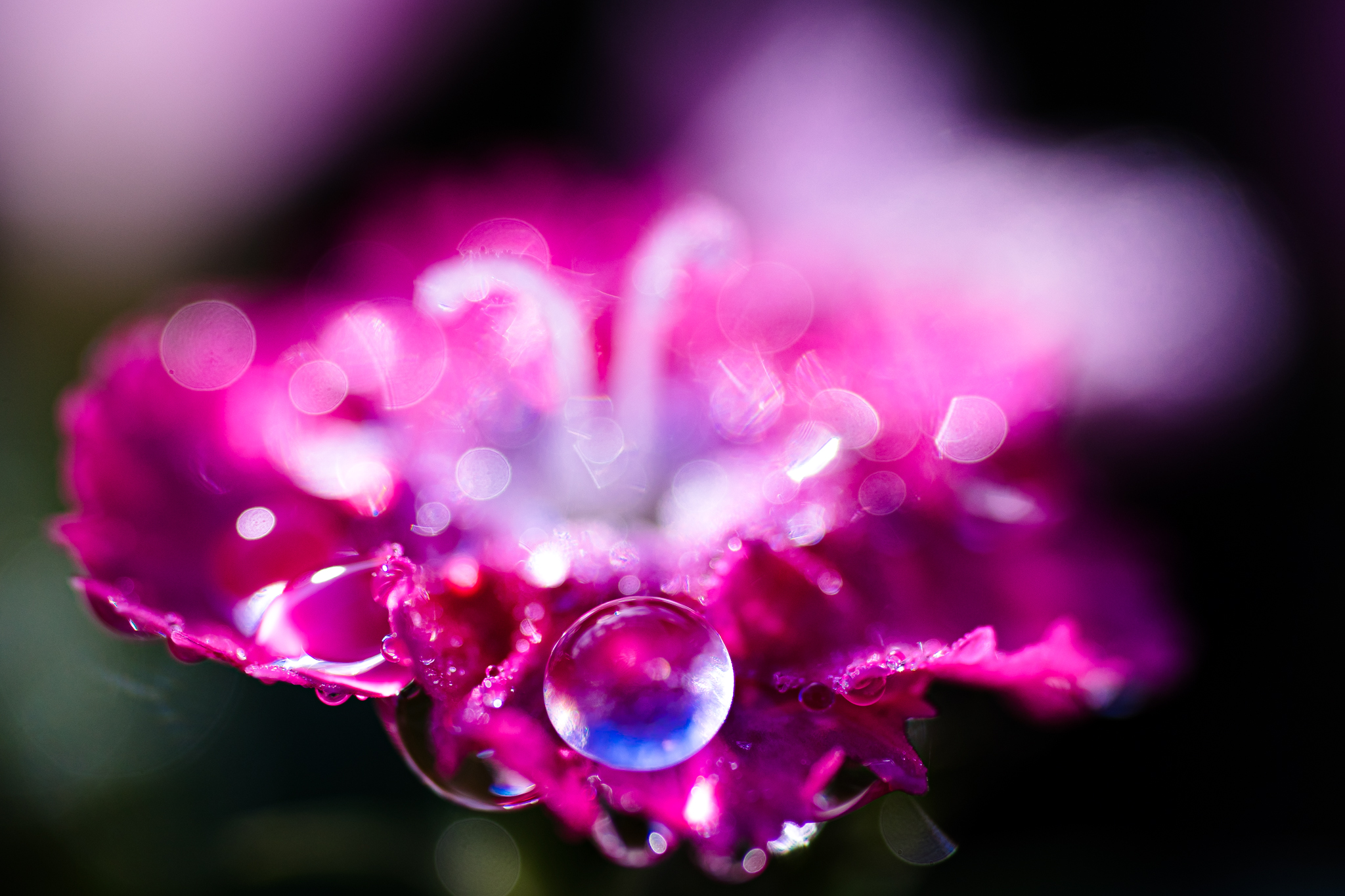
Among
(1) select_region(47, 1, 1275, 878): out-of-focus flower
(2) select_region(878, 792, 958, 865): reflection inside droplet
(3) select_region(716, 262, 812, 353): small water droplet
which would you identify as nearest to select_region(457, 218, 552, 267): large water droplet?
(1) select_region(47, 1, 1275, 878): out-of-focus flower

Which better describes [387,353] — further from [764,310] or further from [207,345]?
[764,310]

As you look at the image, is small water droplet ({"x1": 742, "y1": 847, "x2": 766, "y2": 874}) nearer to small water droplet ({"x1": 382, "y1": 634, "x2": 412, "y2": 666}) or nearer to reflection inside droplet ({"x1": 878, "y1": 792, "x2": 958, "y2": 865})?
small water droplet ({"x1": 382, "y1": 634, "x2": 412, "y2": 666})

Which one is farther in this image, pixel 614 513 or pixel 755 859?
pixel 614 513

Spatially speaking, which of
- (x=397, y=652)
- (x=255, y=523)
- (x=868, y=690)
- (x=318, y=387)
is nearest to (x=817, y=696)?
(x=868, y=690)

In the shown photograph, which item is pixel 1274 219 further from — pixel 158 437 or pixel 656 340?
pixel 158 437

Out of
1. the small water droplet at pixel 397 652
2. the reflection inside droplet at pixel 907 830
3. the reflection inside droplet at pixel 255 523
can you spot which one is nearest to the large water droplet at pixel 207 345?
the reflection inside droplet at pixel 255 523

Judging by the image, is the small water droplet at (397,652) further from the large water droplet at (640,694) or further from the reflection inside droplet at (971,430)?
the reflection inside droplet at (971,430)

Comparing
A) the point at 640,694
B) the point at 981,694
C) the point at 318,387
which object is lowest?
the point at 981,694
